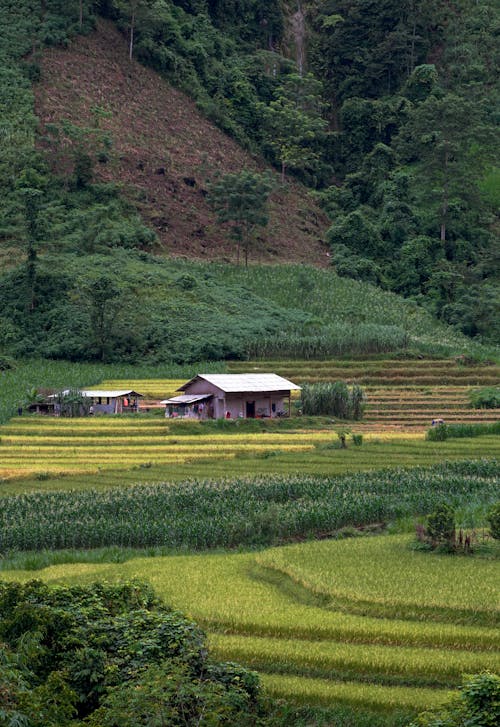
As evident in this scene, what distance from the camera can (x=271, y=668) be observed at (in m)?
16.3

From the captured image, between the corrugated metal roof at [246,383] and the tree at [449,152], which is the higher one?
the tree at [449,152]

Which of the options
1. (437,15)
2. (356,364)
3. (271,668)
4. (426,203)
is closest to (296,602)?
(271,668)

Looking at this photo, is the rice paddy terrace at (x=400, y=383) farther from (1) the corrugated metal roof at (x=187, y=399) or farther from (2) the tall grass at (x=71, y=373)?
(1) the corrugated metal roof at (x=187, y=399)

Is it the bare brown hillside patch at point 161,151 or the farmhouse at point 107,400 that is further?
the bare brown hillside patch at point 161,151

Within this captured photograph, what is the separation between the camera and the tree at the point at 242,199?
73250 millimetres

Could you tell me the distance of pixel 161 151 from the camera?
268 feet

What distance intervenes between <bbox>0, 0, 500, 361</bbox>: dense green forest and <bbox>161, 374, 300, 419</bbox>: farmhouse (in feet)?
36.6

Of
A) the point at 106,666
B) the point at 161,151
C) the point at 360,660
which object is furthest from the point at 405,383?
the point at 106,666

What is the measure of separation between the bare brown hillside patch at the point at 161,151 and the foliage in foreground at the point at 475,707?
63.6 metres

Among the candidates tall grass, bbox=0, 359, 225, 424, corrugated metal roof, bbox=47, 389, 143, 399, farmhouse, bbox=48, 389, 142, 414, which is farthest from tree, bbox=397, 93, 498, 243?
corrugated metal roof, bbox=47, 389, 143, 399

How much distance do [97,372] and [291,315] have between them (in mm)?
13387

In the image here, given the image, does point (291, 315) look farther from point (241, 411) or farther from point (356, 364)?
point (241, 411)

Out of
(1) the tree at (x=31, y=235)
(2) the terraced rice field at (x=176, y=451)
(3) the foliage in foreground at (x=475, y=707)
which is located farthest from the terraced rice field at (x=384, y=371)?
(3) the foliage in foreground at (x=475, y=707)

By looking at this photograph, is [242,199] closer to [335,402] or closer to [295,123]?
[295,123]
